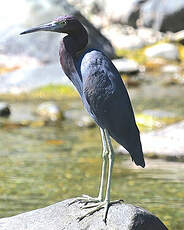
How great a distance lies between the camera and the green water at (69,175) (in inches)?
378

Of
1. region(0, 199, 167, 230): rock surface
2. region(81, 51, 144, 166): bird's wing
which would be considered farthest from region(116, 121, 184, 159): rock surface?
region(81, 51, 144, 166): bird's wing

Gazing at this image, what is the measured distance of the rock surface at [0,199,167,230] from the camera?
6.20 meters

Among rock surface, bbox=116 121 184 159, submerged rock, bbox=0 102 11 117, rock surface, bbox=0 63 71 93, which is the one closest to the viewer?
rock surface, bbox=116 121 184 159

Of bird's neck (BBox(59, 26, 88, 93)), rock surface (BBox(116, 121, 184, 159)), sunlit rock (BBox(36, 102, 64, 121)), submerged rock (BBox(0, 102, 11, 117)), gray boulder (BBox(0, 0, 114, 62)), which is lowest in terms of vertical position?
gray boulder (BBox(0, 0, 114, 62))

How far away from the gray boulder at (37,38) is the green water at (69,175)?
8035 mm

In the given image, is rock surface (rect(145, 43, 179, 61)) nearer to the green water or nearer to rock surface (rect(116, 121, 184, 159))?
the green water

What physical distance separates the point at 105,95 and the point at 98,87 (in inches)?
3.4

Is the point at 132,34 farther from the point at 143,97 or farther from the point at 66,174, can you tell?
the point at 66,174

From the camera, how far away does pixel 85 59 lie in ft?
20.5

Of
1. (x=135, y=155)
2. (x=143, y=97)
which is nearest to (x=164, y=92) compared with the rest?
(x=143, y=97)

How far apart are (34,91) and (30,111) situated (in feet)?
8.78

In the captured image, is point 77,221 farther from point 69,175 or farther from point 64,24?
point 69,175

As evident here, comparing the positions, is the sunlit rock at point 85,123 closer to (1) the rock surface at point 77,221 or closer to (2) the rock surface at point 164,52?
(1) the rock surface at point 77,221

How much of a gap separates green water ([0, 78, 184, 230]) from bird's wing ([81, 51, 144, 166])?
2799 mm
